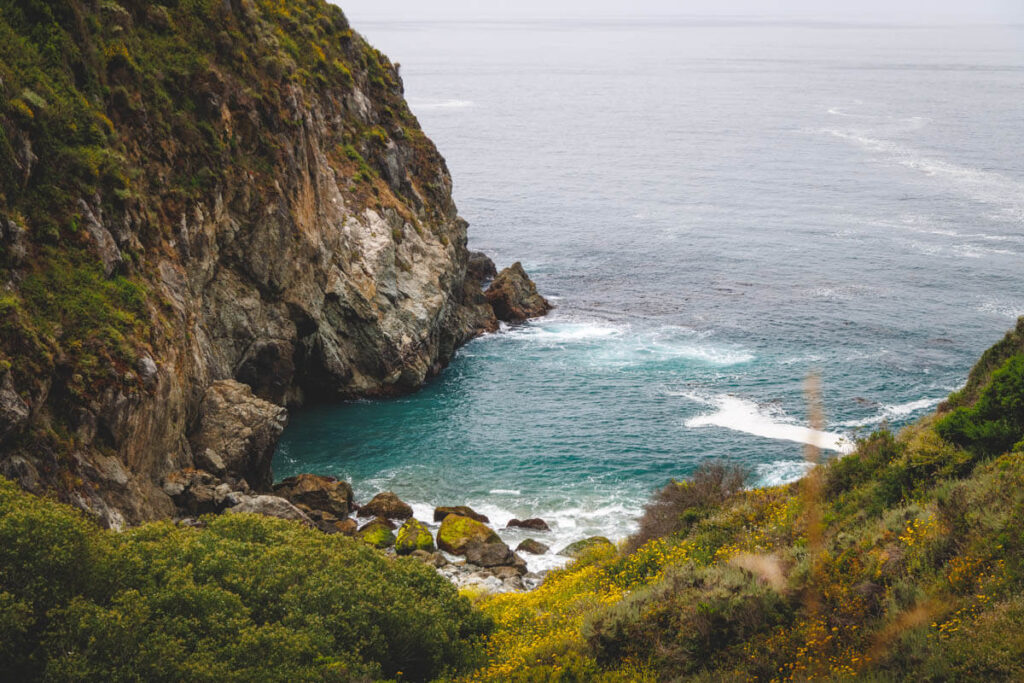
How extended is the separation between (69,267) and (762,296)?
61.3m

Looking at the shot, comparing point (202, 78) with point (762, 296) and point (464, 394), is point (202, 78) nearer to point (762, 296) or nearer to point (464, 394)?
point (464, 394)

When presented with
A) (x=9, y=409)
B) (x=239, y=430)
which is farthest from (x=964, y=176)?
(x=9, y=409)

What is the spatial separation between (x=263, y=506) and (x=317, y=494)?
25.7 feet

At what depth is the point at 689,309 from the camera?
77.4m

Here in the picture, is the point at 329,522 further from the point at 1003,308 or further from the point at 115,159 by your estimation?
the point at 1003,308

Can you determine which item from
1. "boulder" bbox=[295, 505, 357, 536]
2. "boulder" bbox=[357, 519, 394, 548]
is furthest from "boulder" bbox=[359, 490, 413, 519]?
"boulder" bbox=[357, 519, 394, 548]

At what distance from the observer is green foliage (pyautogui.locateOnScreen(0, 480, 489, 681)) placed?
16.4 metres

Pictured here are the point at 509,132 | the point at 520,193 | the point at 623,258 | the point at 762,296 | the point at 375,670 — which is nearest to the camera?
the point at 375,670

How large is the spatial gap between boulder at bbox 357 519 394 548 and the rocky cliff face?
22.1 feet

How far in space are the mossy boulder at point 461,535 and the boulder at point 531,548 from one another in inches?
55.5

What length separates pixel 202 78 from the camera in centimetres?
4938

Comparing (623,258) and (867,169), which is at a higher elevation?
(867,169)

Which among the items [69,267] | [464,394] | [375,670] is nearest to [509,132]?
[464,394]

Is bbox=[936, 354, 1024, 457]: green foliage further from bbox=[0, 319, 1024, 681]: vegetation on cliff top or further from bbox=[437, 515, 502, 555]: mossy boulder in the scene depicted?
bbox=[437, 515, 502, 555]: mossy boulder
